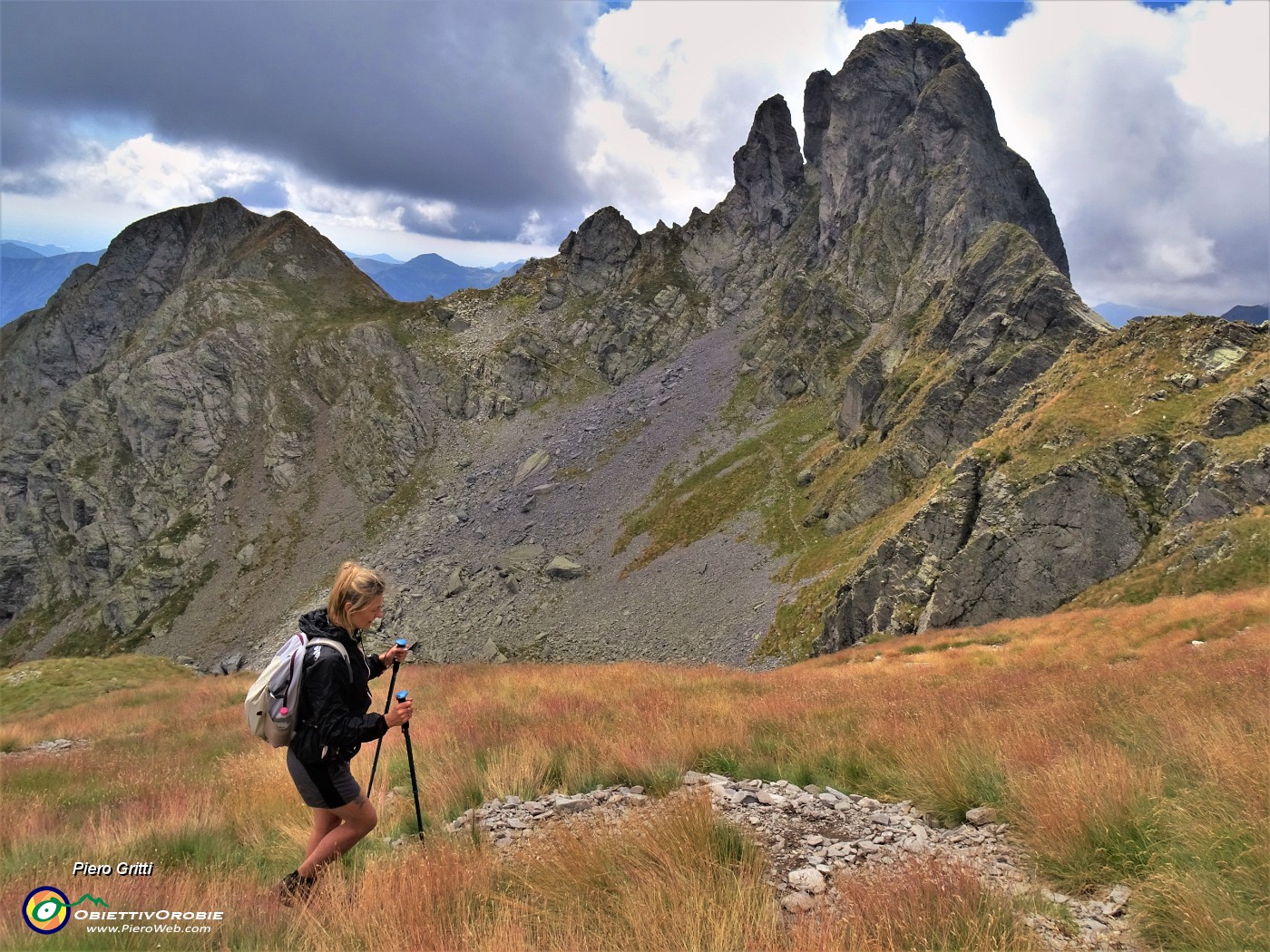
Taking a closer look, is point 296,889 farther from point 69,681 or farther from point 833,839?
point 69,681

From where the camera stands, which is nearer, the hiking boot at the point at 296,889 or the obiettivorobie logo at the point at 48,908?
the obiettivorobie logo at the point at 48,908

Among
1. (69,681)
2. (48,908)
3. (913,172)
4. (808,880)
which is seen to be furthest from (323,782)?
(913,172)

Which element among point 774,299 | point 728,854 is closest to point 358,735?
point 728,854

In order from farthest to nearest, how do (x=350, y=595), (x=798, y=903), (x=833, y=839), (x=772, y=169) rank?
(x=772, y=169) → (x=833, y=839) → (x=350, y=595) → (x=798, y=903)

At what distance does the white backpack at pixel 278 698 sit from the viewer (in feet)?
15.7

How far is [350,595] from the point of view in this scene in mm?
5219

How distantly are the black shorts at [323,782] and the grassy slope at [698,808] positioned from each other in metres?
0.54

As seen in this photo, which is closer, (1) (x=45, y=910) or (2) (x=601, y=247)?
(1) (x=45, y=910)

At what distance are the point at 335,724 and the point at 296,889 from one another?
1.37m

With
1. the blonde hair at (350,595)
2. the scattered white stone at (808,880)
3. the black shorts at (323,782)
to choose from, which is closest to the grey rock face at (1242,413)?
the scattered white stone at (808,880)

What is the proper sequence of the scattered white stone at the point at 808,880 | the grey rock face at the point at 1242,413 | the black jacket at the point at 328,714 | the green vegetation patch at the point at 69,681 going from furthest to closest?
the grey rock face at the point at 1242,413 < the green vegetation patch at the point at 69,681 < the black jacket at the point at 328,714 < the scattered white stone at the point at 808,880

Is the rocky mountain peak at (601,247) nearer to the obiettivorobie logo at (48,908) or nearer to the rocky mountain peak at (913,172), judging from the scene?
the rocky mountain peak at (913,172)

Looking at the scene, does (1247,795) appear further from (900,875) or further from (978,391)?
(978,391)

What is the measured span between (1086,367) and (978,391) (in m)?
8.02
